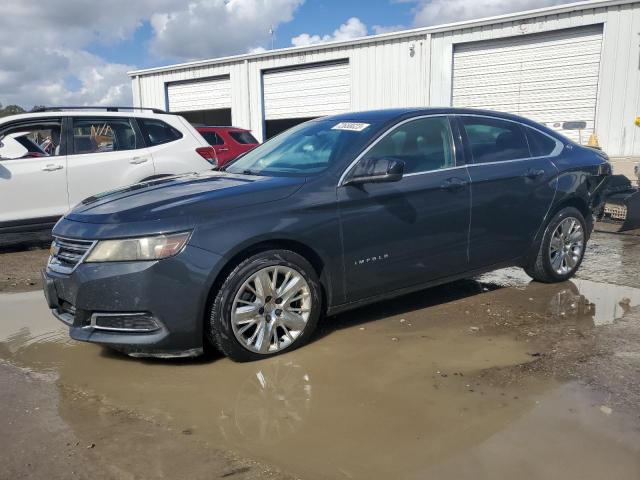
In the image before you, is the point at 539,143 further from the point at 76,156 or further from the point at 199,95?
the point at 199,95

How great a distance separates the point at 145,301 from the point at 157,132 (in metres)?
4.89

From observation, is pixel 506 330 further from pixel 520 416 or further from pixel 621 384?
pixel 520 416

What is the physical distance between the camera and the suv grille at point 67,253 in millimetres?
3354

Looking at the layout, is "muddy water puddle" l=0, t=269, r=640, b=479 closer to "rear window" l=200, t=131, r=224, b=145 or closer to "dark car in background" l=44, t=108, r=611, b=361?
"dark car in background" l=44, t=108, r=611, b=361

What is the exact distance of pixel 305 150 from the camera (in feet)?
14.0

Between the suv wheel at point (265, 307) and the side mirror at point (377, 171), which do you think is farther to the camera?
the side mirror at point (377, 171)

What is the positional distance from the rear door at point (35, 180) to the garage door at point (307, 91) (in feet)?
43.4

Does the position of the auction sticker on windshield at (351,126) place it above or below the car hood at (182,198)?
above

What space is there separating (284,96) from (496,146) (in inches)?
671

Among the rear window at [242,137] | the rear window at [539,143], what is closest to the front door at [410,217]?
→ the rear window at [539,143]

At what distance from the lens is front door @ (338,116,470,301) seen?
3.85 meters

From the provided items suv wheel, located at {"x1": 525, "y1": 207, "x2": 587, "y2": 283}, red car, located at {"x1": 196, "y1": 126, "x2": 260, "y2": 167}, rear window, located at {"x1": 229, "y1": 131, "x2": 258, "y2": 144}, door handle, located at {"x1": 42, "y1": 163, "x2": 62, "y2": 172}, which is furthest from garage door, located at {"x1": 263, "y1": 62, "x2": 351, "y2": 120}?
suv wheel, located at {"x1": 525, "y1": 207, "x2": 587, "y2": 283}

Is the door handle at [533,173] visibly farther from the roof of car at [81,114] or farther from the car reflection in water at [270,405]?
the roof of car at [81,114]

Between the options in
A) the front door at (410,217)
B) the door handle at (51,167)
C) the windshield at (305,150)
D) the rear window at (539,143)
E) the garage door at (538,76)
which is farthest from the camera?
the garage door at (538,76)
